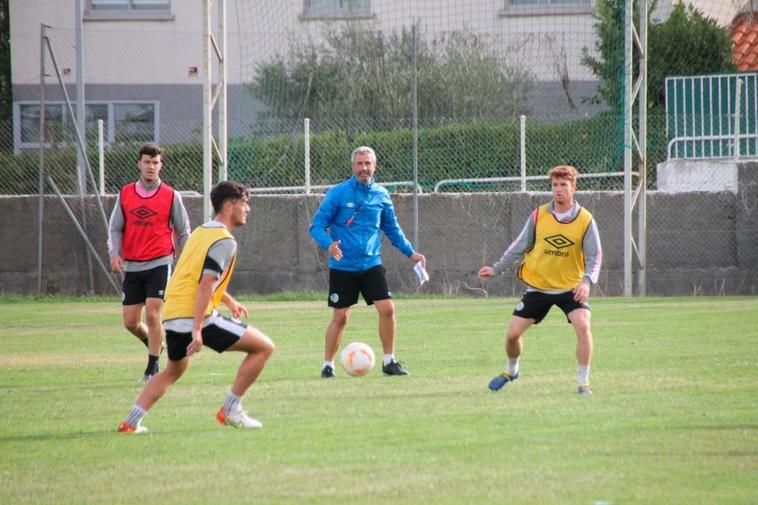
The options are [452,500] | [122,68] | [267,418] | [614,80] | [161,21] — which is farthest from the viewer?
[161,21]

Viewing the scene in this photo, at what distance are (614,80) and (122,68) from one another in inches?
436

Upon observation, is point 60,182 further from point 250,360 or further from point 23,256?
point 250,360

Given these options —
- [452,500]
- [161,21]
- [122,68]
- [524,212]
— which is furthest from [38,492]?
[161,21]

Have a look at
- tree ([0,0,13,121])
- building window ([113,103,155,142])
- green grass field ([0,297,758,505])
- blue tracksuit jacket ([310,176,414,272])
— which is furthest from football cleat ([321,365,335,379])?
tree ([0,0,13,121])

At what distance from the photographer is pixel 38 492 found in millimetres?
6293

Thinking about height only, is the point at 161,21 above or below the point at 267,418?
above

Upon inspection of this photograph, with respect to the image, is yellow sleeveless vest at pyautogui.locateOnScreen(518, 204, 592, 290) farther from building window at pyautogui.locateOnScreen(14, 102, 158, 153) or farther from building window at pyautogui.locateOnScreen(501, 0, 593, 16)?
building window at pyautogui.locateOnScreen(501, 0, 593, 16)

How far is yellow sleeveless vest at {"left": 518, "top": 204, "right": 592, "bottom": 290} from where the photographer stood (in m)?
10.0

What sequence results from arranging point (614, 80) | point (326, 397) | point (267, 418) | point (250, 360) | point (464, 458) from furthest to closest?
point (614, 80), point (326, 397), point (267, 418), point (250, 360), point (464, 458)

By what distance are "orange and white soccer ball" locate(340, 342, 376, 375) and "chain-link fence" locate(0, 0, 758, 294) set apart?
10.3m

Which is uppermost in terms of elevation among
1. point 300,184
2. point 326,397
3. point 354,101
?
point 354,101

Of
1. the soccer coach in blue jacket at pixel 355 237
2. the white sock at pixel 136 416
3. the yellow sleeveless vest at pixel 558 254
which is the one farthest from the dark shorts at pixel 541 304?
the white sock at pixel 136 416

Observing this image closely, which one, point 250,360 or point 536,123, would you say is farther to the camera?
point 536,123

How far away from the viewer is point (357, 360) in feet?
34.6
